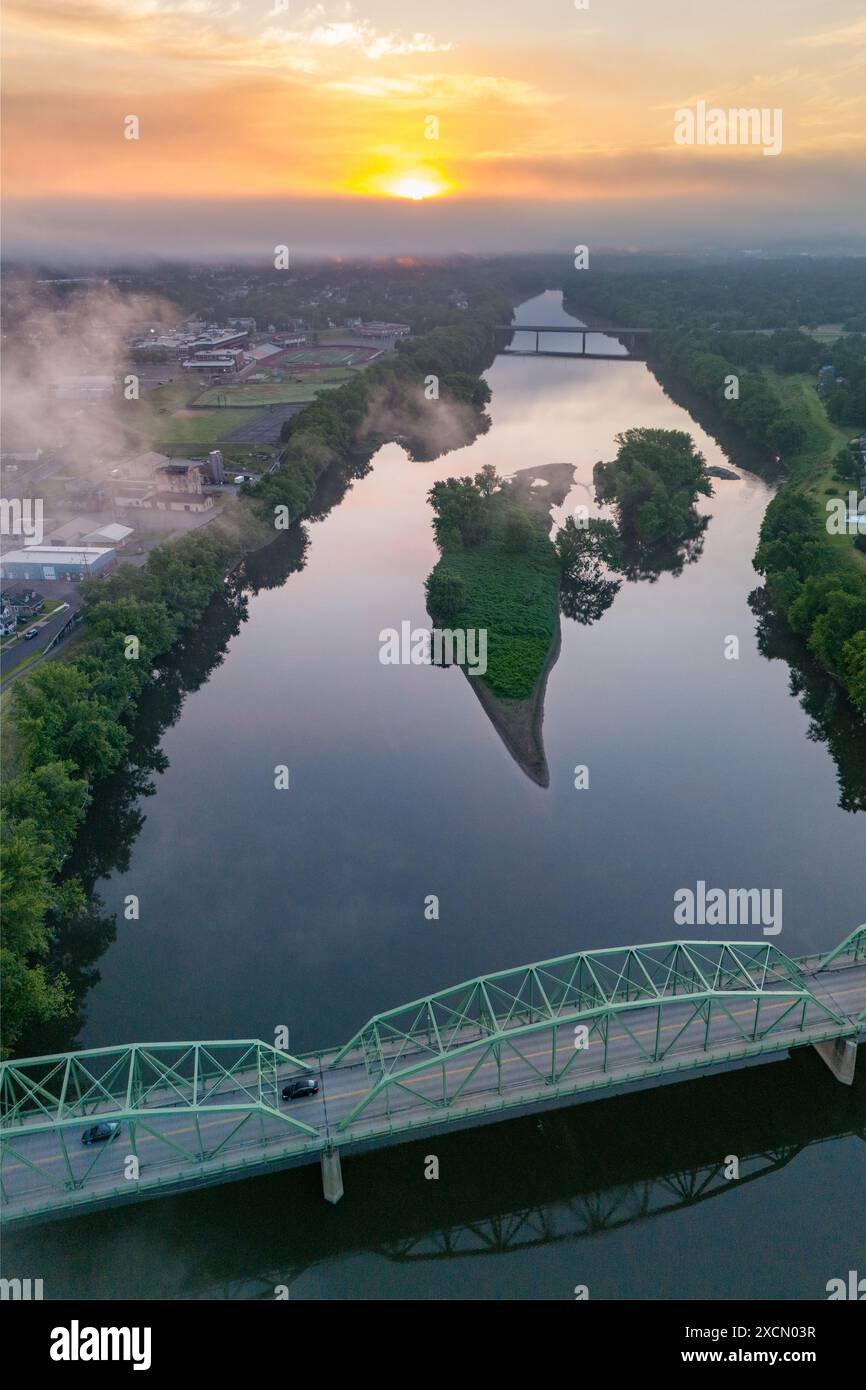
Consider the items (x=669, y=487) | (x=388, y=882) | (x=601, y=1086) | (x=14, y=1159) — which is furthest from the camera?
(x=669, y=487)

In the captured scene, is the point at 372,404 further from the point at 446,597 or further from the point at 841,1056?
the point at 841,1056

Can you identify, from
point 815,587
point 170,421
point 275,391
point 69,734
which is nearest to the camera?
point 69,734

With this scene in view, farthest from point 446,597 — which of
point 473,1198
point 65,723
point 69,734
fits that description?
point 473,1198

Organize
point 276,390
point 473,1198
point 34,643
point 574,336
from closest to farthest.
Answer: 1. point 473,1198
2. point 34,643
3. point 276,390
4. point 574,336

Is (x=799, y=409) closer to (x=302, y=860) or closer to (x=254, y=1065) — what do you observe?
(x=302, y=860)

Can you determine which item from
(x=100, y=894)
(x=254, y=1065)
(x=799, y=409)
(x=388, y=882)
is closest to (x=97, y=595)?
(x=100, y=894)

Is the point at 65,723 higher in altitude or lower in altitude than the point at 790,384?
lower

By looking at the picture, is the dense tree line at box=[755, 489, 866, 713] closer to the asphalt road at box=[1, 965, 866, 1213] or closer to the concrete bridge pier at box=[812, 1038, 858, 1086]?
the concrete bridge pier at box=[812, 1038, 858, 1086]
